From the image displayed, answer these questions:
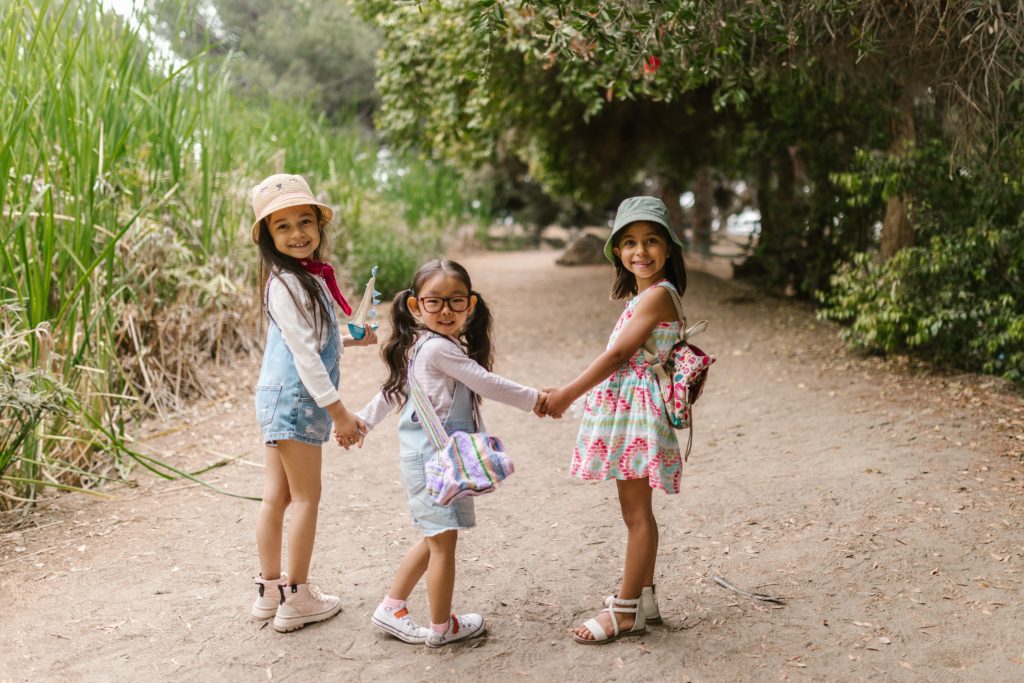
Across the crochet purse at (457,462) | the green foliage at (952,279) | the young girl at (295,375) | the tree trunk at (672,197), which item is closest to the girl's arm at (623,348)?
the crochet purse at (457,462)

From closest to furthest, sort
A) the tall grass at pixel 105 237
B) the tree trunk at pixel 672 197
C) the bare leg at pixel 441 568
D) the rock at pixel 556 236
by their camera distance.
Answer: the bare leg at pixel 441 568 < the tall grass at pixel 105 237 < the tree trunk at pixel 672 197 < the rock at pixel 556 236

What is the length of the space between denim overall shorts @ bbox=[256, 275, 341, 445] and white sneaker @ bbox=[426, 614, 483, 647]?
2.15 ft

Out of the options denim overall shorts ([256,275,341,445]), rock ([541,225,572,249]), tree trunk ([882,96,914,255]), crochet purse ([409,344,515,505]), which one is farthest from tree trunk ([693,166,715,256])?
crochet purse ([409,344,515,505])

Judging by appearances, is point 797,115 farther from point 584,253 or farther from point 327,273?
point 327,273

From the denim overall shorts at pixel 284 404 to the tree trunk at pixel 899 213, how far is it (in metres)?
4.44

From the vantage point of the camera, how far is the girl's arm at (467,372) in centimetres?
241

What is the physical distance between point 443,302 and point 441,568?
2.40ft

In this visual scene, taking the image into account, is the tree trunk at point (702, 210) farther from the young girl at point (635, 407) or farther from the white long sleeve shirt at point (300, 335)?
the white long sleeve shirt at point (300, 335)

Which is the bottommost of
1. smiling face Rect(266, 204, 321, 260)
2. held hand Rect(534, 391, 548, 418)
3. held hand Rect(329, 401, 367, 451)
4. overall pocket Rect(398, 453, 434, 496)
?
overall pocket Rect(398, 453, 434, 496)

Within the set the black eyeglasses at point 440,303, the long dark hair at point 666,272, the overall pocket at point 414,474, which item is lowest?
the overall pocket at point 414,474

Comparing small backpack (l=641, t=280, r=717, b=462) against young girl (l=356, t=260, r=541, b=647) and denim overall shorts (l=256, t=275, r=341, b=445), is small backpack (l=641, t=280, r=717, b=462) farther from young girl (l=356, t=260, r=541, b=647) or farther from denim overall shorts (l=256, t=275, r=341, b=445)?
denim overall shorts (l=256, t=275, r=341, b=445)

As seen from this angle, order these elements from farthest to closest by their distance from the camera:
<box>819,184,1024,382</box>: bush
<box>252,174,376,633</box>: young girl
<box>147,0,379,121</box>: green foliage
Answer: <box>147,0,379,121</box>: green foliage, <box>819,184,1024,382</box>: bush, <box>252,174,376,633</box>: young girl

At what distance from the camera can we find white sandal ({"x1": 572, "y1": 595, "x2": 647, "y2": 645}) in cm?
256

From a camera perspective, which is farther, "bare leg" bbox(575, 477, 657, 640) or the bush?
the bush
